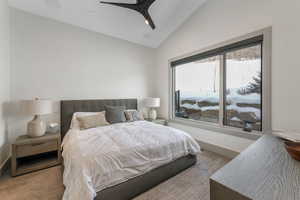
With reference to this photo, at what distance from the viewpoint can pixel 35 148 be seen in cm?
218

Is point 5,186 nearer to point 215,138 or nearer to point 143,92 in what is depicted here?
point 143,92

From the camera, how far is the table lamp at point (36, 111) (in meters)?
2.20

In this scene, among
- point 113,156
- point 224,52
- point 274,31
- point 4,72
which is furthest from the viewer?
point 224,52

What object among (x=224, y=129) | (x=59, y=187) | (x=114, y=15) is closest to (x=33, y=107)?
(x=59, y=187)

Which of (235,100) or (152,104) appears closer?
(235,100)

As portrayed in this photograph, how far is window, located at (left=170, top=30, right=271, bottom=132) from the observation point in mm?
2338

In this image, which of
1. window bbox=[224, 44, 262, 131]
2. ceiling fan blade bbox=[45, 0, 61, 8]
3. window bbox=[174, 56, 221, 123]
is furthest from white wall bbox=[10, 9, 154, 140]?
window bbox=[224, 44, 262, 131]

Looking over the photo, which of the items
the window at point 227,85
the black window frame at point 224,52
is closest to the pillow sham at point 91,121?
the window at point 227,85

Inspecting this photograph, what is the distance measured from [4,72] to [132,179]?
2706 mm

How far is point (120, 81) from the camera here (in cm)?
377

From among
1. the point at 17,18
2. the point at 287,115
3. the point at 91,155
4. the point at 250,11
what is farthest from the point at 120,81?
the point at 287,115

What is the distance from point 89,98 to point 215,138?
123 inches

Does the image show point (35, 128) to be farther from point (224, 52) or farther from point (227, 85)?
point (224, 52)

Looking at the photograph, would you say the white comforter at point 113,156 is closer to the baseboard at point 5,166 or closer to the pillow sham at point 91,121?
the pillow sham at point 91,121
